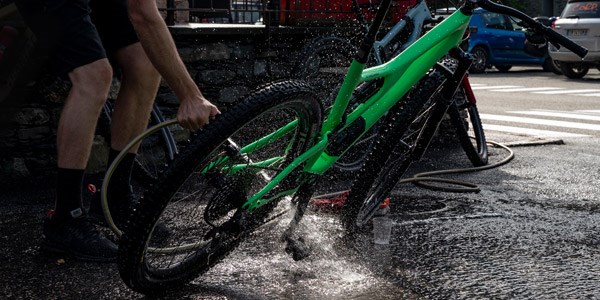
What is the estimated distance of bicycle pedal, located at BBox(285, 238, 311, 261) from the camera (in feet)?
12.5

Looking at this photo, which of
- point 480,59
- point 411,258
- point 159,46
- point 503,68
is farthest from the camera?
point 503,68

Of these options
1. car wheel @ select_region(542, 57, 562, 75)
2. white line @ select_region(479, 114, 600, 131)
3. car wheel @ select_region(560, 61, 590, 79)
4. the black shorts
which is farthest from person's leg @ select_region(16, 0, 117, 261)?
car wheel @ select_region(542, 57, 562, 75)

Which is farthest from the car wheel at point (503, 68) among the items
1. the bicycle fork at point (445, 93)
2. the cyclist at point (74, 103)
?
the cyclist at point (74, 103)

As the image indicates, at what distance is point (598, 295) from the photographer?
3494 millimetres

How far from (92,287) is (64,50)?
972mm

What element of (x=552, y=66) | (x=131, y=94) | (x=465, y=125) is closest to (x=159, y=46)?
(x=131, y=94)

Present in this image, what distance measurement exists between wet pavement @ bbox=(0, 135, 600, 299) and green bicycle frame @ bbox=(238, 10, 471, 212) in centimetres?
34

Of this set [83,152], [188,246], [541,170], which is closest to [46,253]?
[83,152]

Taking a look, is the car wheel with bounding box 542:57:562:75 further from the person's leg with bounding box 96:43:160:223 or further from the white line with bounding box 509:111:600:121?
the person's leg with bounding box 96:43:160:223

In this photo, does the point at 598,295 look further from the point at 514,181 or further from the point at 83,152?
the point at 514,181

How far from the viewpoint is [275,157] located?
3582 mm

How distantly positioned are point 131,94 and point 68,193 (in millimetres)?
584

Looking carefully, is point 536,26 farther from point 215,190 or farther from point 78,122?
point 78,122

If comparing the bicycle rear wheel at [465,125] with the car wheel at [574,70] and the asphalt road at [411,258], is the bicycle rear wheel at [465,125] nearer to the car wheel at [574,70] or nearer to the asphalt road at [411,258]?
the asphalt road at [411,258]
